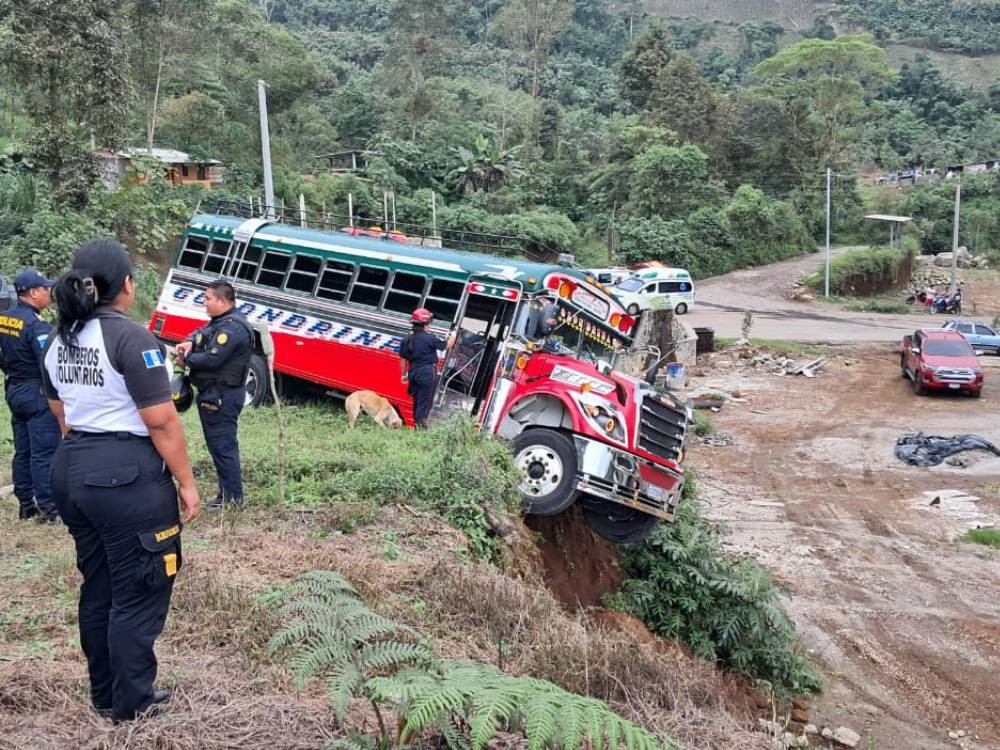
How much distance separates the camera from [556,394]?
9.27 m

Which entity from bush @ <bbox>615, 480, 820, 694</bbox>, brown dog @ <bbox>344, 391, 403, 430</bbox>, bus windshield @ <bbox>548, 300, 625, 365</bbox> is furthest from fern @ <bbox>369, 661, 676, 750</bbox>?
brown dog @ <bbox>344, 391, 403, 430</bbox>

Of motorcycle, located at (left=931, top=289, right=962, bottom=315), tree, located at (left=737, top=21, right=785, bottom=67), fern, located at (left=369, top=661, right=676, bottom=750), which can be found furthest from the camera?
tree, located at (left=737, top=21, right=785, bottom=67)

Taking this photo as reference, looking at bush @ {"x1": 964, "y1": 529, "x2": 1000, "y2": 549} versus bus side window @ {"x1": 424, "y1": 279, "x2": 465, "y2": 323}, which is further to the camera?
bush @ {"x1": 964, "y1": 529, "x2": 1000, "y2": 549}

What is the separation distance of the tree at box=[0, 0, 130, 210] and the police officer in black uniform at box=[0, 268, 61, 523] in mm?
17259

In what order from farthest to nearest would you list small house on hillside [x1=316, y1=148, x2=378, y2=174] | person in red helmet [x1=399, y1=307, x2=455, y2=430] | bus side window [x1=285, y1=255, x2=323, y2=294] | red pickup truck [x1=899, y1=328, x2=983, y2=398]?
small house on hillside [x1=316, y1=148, x2=378, y2=174] → red pickup truck [x1=899, y1=328, x2=983, y2=398] → bus side window [x1=285, y1=255, x2=323, y2=294] → person in red helmet [x1=399, y1=307, x2=455, y2=430]

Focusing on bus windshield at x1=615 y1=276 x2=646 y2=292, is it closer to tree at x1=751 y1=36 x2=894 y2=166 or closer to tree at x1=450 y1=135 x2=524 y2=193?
tree at x1=450 y1=135 x2=524 y2=193

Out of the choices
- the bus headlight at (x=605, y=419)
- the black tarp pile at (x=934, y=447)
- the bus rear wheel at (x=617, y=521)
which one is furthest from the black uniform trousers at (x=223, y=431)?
the black tarp pile at (x=934, y=447)

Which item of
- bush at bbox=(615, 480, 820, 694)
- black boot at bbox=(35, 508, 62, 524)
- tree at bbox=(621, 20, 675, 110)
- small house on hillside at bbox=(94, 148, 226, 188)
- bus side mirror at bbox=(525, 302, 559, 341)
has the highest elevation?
tree at bbox=(621, 20, 675, 110)

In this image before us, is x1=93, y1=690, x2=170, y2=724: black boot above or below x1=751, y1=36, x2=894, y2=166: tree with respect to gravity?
below

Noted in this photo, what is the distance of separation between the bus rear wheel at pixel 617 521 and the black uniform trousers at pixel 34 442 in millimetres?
5071

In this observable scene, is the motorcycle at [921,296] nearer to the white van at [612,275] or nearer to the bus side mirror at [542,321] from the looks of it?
the white van at [612,275]

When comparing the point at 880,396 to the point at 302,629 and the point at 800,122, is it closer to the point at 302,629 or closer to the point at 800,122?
the point at 302,629

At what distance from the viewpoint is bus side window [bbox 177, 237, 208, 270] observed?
13.7m

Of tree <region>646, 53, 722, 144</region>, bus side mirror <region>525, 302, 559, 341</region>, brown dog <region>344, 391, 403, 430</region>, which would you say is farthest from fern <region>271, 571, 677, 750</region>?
tree <region>646, 53, 722, 144</region>
